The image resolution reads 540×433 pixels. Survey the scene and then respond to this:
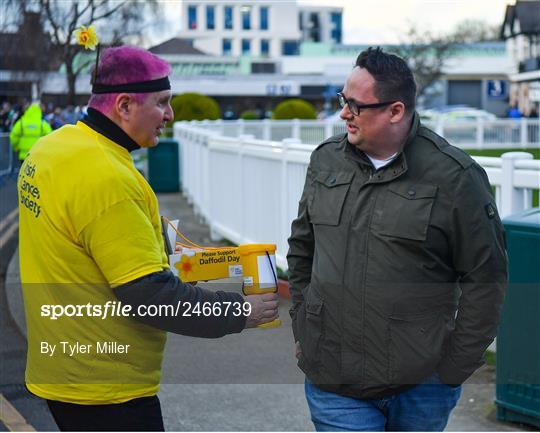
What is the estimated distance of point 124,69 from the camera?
318 centimetres

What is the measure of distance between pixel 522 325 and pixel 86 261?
3.13 meters

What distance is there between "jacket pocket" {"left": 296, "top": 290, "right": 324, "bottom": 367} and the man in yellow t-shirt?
340 millimetres

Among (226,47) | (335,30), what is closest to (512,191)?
(226,47)

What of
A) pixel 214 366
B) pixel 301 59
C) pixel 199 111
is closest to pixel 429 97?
pixel 301 59

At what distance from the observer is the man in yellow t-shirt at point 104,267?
304cm

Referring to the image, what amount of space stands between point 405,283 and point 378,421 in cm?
50

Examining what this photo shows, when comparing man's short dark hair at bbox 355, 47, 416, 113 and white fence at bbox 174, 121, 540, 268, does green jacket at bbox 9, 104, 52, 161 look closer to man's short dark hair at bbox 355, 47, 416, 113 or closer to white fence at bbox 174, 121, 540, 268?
white fence at bbox 174, 121, 540, 268

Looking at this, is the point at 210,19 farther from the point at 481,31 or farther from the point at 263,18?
the point at 481,31

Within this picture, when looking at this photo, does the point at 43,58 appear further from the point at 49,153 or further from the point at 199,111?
the point at 49,153

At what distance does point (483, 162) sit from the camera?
22.7 ft

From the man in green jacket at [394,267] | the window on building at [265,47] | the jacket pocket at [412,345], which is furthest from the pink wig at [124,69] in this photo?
the window on building at [265,47]

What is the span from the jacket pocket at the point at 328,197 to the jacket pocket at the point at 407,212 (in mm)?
149

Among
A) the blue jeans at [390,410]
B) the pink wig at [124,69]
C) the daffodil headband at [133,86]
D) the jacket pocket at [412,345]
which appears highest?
the pink wig at [124,69]

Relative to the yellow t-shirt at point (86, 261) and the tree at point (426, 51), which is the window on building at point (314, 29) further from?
the yellow t-shirt at point (86, 261)
